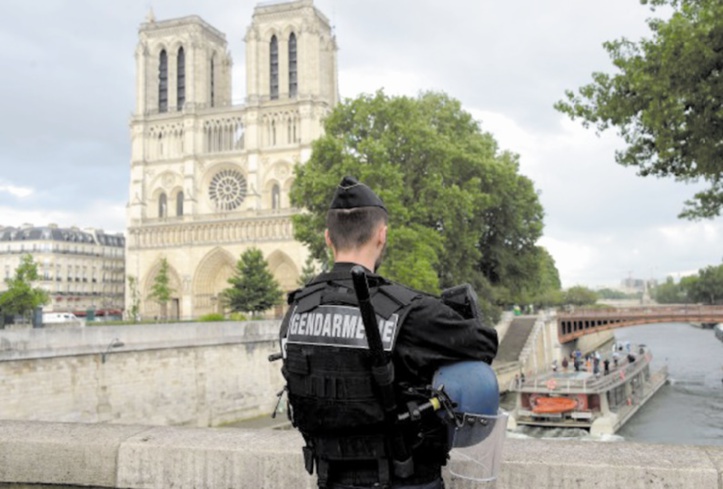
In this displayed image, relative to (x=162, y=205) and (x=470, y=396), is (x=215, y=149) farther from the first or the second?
(x=470, y=396)

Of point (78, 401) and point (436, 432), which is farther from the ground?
point (436, 432)

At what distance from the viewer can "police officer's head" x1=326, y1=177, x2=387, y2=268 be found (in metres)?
2.11

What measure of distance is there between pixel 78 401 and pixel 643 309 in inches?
1360

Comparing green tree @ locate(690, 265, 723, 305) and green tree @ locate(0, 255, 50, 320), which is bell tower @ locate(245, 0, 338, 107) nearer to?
green tree @ locate(0, 255, 50, 320)

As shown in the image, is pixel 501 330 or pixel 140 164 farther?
pixel 140 164

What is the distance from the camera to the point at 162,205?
53562 millimetres

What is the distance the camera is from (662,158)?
10.8m

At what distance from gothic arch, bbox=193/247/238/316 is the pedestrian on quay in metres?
48.5

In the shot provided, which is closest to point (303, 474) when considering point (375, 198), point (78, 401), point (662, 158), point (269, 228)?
point (375, 198)

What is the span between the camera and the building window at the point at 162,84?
54812 millimetres

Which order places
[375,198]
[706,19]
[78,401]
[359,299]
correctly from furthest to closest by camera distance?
[78,401]
[706,19]
[375,198]
[359,299]

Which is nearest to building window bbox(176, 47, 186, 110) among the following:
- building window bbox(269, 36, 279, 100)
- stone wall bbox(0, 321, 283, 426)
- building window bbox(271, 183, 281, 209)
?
building window bbox(269, 36, 279, 100)

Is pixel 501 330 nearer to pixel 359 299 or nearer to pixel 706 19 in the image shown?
pixel 706 19

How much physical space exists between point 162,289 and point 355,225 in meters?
46.6
